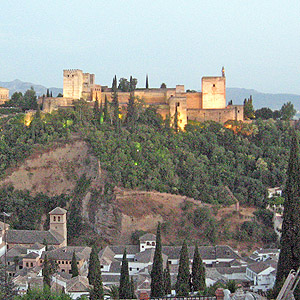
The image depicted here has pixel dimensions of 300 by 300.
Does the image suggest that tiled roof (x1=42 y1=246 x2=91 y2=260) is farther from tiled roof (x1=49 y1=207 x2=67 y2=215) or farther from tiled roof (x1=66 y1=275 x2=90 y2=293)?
tiled roof (x1=66 y1=275 x2=90 y2=293)

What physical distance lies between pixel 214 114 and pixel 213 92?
7.63 ft

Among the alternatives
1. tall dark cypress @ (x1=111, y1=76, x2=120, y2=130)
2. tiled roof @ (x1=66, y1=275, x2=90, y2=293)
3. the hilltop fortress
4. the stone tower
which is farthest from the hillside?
tiled roof @ (x1=66, y1=275, x2=90, y2=293)

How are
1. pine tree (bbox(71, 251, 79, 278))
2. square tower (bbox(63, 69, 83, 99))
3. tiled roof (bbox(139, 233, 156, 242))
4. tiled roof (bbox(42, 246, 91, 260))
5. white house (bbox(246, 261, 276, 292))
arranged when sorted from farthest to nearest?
1. square tower (bbox(63, 69, 83, 99))
2. tiled roof (bbox(139, 233, 156, 242))
3. tiled roof (bbox(42, 246, 91, 260))
4. pine tree (bbox(71, 251, 79, 278))
5. white house (bbox(246, 261, 276, 292))

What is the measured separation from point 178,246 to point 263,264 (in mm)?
7990

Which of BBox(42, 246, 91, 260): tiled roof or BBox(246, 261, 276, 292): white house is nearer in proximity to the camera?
BBox(246, 261, 276, 292): white house

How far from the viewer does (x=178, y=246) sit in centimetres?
4050

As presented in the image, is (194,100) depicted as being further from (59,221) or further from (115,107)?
(59,221)

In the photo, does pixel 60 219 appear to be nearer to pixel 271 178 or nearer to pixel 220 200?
pixel 220 200

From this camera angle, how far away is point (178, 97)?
172 ft

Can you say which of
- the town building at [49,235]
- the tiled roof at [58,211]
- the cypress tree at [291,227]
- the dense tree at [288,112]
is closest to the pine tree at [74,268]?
the town building at [49,235]

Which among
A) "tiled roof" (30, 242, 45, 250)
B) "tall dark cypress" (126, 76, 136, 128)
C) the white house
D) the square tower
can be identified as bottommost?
the white house

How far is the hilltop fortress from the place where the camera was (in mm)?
52750

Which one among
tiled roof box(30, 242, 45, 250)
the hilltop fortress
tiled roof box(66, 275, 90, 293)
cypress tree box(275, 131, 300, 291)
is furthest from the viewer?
the hilltop fortress

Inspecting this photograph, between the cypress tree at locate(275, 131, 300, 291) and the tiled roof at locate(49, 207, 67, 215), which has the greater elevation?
the cypress tree at locate(275, 131, 300, 291)
